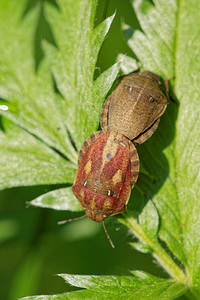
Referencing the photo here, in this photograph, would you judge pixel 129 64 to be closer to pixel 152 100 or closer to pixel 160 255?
pixel 152 100

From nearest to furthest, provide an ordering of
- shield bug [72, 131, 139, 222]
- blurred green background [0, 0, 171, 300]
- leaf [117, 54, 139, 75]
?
shield bug [72, 131, 139, 222] < leaf [117, 54, 139, 75] < blurred green background [0, 0, 171, 300]

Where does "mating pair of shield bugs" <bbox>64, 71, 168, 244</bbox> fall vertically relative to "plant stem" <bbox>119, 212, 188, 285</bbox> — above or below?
above

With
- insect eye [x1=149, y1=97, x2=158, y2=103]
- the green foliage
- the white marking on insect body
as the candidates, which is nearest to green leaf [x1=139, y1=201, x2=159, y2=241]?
the green foliage

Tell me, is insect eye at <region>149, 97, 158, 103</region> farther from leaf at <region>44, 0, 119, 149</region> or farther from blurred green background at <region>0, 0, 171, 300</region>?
blurred green background at <region>0, 0, 171, 300</region>

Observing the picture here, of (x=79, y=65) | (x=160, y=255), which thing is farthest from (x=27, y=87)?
(x=160, y=255)

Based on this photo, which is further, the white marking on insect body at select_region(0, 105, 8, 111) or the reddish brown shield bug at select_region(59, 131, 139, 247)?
the white marking on insect body at select_region(0, 105, 8, 111)

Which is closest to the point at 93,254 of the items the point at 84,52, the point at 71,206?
the point at 71,206
